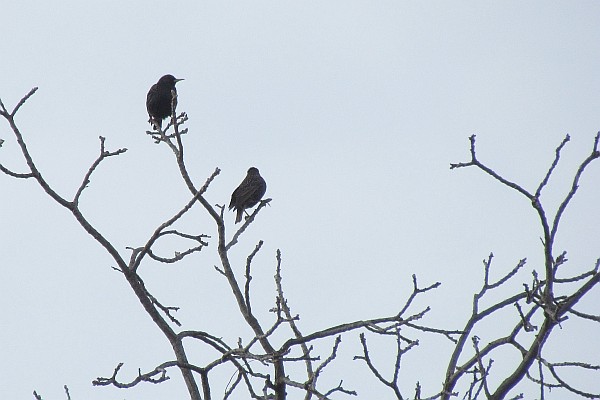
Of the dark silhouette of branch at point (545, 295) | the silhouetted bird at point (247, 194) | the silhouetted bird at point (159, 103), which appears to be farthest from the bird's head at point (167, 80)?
the dark silhouette of branch at point (545, 295)

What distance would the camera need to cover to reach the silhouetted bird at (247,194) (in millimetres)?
11836

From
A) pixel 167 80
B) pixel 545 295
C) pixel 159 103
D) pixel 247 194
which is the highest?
pixel 167 80

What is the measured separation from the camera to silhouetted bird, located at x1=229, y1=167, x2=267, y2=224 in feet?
38.8

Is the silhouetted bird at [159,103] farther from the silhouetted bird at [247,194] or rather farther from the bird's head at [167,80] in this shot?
the silhouetted bird at [247,194]

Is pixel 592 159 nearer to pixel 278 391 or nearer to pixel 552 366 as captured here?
pixel 552 366

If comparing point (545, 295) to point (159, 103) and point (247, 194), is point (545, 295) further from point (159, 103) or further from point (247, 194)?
point (159, 103)

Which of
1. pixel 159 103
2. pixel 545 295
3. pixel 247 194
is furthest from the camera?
pixel 159 103

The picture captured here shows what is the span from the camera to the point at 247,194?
12.0 m

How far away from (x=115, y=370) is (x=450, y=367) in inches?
83.3

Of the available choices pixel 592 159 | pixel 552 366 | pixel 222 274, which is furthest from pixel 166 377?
pixel 592 159

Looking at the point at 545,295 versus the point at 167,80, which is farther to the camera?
the point at 167,80

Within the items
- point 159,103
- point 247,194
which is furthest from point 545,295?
point 159,103

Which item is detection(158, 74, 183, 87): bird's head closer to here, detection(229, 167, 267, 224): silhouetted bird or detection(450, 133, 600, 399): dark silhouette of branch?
detection(229, 167, 267, 224): silhouetted bird

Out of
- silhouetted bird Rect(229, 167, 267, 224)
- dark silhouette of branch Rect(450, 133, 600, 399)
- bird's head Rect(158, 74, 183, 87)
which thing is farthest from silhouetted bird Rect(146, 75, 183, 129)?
dark silhouette of branch Rect(450, 133, 600, 399)
